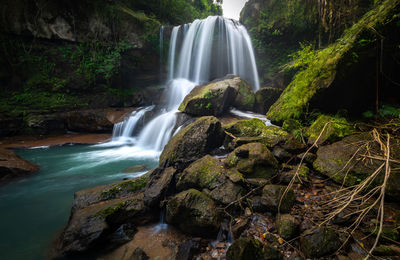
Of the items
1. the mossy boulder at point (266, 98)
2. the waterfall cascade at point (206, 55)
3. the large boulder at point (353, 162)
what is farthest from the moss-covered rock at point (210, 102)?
the large boulder at point (353, 162)

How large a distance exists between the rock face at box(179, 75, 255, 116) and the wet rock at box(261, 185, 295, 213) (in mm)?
5082

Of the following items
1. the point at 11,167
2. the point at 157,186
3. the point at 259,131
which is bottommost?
the point at 11,167

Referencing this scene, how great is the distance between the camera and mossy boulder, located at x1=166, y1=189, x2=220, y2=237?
2449mm

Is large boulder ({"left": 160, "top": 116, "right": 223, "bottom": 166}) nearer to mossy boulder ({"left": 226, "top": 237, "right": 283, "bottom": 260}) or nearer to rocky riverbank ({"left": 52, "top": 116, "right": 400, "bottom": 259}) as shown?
rocky riverbank ({"left": 52, "top": 116, "right": 400, "bottom": 259})

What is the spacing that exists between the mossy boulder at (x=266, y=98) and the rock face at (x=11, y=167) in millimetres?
8869

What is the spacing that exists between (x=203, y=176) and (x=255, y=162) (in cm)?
98

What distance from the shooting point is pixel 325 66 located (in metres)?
4.01

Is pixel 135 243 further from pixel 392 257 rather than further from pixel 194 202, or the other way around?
pixel 392 257

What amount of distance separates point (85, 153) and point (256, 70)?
36.3ft

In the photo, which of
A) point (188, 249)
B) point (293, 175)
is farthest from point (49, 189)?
point (293, 175)

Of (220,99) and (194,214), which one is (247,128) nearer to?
(194,214)

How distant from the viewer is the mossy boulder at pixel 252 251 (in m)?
1.84

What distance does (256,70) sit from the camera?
11805mm

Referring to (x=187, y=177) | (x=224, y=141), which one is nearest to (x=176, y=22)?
(x=224, y=141)
